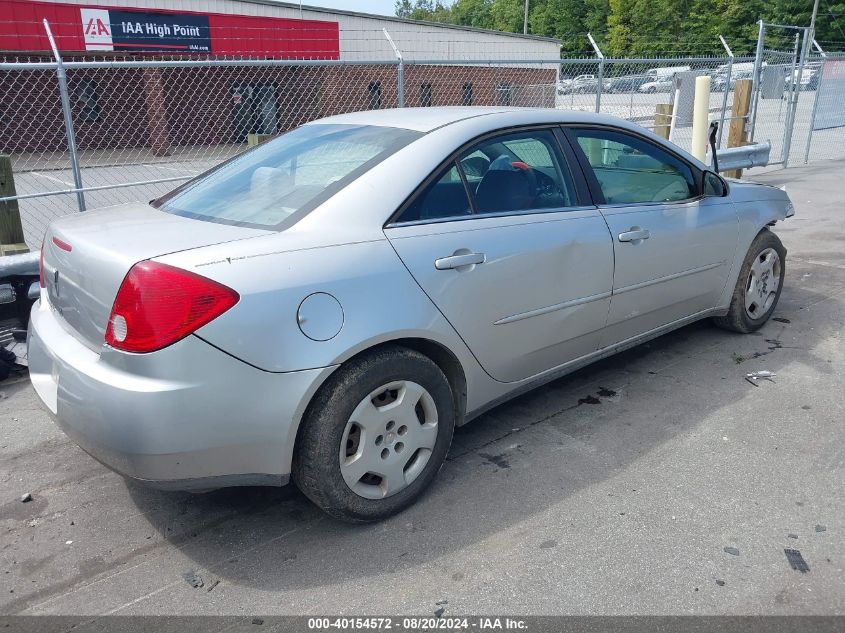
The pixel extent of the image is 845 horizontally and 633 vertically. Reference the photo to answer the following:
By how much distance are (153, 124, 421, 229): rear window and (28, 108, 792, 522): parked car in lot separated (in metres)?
0.01

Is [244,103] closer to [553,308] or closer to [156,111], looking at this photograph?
[156,111]

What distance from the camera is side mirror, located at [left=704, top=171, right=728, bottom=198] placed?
428 cm

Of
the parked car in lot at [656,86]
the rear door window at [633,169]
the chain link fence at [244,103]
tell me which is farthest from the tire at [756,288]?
the parked car in lot at [656,86]

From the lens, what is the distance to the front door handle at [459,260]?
2887 mm

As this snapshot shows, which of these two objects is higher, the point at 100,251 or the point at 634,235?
the point at 100,251

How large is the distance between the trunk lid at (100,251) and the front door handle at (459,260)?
0.71m

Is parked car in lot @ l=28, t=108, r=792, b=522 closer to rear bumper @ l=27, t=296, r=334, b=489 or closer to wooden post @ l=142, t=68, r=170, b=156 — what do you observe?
rear bumper @ l=27, t=296, r=334, b=489

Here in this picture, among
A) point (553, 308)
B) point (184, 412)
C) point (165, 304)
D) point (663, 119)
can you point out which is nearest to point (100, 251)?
point (165, 304)

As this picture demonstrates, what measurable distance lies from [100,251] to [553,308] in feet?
6.46

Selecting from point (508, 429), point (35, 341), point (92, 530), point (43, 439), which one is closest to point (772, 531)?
point (508, 429)

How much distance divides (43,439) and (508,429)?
2419 mm

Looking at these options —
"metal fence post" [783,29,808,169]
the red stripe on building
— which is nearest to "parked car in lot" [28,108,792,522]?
"metal fence post" [783,29,808,169]

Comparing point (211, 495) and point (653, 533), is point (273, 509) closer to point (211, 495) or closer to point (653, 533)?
point (211, 495)

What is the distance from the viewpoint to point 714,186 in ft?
14.2
